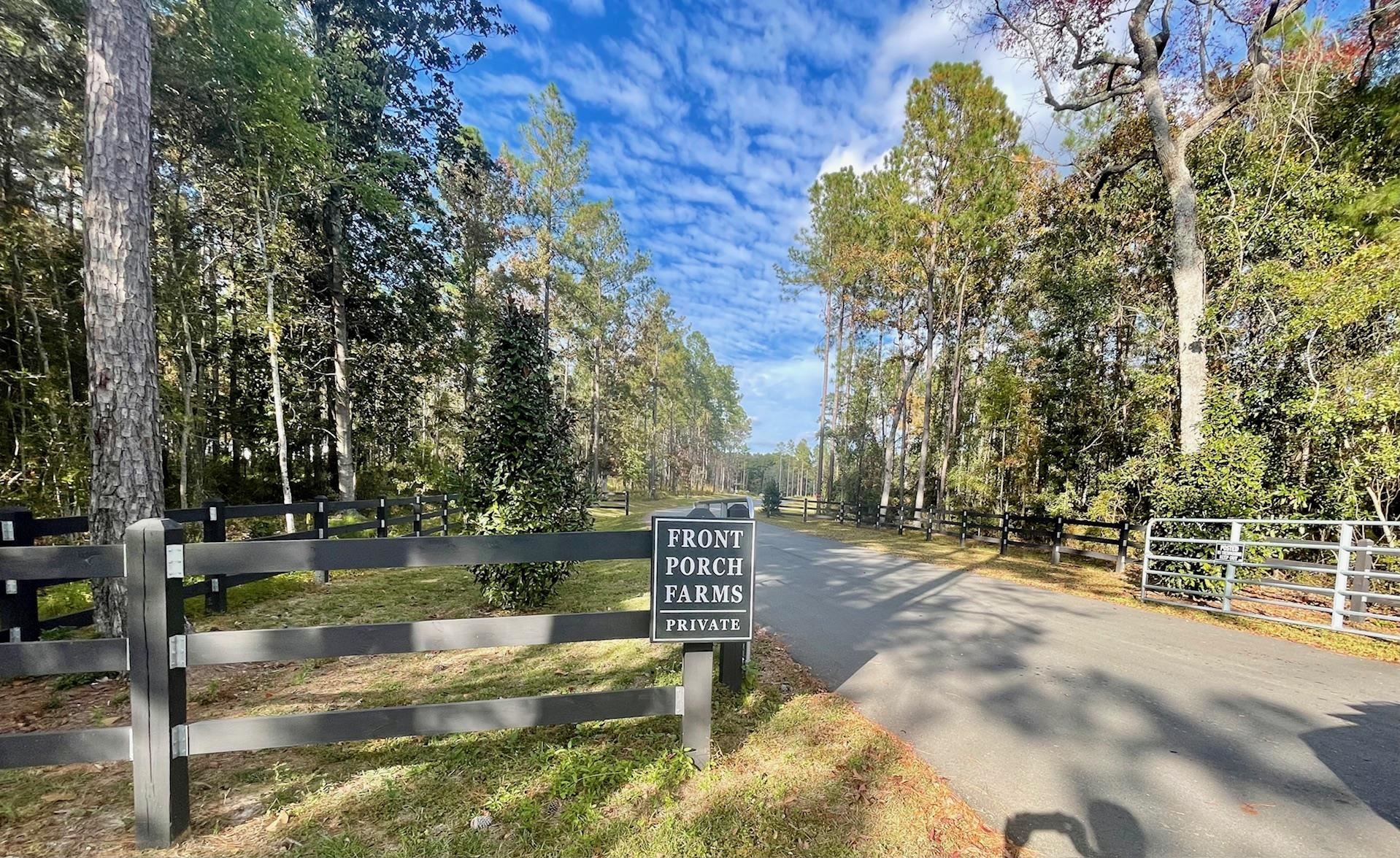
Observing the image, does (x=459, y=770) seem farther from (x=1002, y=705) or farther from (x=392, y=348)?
(x=392, y=348)

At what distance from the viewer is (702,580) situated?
264cm

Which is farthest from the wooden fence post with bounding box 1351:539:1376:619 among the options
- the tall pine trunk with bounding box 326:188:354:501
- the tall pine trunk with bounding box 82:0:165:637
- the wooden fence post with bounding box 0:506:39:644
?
the tall pine trunk with bounding box 326:188:354:501

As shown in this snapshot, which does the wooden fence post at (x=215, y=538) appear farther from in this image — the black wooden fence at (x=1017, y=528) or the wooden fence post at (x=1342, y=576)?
the black wooden fence at (x=1017, y=528)

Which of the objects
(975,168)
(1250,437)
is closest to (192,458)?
(1250,437)

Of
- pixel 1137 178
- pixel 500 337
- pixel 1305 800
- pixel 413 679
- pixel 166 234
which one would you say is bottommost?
pixel 413 679

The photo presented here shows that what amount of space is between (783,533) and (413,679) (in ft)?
A: 42.6

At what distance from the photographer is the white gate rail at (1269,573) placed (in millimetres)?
5176

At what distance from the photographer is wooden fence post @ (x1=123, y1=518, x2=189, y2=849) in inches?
78.5

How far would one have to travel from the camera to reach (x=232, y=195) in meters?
8.63

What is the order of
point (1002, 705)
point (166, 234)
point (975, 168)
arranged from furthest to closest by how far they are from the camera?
1. point (975, 168)
2. point (166, 234)
3. point (1002, 705)

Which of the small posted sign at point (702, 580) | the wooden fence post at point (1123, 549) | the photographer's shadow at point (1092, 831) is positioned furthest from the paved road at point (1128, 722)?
the wooden fence post at point (1123, 549)

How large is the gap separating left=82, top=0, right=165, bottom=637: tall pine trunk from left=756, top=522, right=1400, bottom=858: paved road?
5586 mm

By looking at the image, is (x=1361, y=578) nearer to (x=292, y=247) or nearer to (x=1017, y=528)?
(x=1017, y=528)

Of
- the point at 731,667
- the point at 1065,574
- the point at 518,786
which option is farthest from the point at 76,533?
the point at 1065,574
